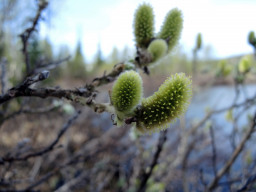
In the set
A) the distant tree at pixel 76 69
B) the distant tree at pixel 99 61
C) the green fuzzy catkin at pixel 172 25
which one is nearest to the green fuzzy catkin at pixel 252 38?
the green fuzzy catkin at pixel 172 25

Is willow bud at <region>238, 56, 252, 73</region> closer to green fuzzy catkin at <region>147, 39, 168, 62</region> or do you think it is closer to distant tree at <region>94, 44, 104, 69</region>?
green fuzzy catkin at <region>147, 39, 168, 62</region>

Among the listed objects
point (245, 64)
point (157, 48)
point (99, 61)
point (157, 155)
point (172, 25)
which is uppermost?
point (172, 25)

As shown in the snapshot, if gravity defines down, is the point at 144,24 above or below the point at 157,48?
above

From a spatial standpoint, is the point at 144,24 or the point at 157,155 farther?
the point at 157,155

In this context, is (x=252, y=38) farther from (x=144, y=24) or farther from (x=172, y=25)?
(x=144, y=24)

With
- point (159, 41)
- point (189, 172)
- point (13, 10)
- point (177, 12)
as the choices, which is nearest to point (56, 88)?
point (159, 41)

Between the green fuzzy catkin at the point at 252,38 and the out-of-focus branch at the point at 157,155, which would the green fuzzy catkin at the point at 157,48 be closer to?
the out-of-focus branch at the point at 157,155

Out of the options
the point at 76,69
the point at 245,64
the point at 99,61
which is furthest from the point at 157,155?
the point at 99,61
